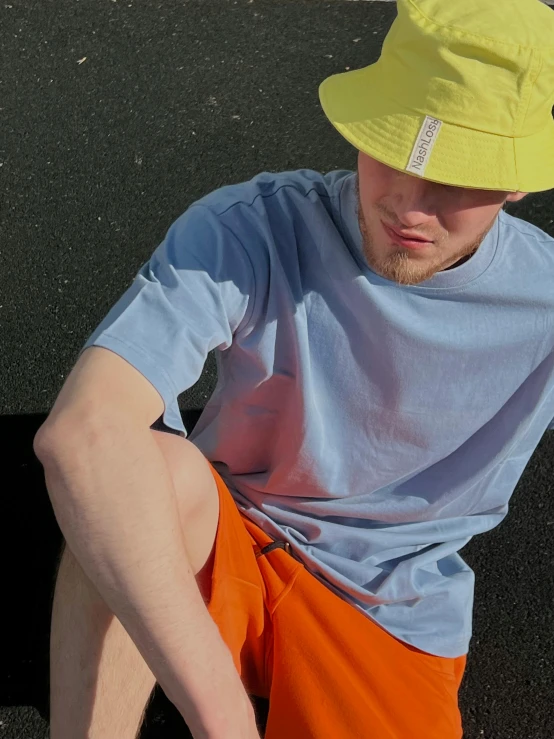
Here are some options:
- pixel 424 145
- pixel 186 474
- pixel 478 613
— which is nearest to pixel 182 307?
pixel 186 474

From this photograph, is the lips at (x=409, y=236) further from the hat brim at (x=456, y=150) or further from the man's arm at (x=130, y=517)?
the man's arm at (x=130, y=517)

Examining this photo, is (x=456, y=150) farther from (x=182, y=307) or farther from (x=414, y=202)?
(x=182, y=307)

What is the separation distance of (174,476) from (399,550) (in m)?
0.56

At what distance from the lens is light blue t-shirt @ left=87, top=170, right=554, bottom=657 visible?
50.9 inches

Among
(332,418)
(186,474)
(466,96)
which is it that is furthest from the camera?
(332,418)

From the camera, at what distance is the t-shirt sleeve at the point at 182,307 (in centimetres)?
121

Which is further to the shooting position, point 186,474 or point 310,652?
point 310,652

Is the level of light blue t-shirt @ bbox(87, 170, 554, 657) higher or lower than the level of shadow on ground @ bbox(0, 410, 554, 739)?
higher

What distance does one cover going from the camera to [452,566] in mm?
1777

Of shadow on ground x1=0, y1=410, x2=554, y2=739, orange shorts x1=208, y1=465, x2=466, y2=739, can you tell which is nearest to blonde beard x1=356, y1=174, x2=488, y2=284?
orange shorts x1=208, y1=465, x2=466, y2=739

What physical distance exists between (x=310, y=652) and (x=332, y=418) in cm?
45

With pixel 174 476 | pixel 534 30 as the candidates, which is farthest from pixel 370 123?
pixel 174 476

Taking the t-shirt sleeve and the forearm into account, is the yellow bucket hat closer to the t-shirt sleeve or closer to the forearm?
the t-shirt sleeve

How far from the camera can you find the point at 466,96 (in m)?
1.15
